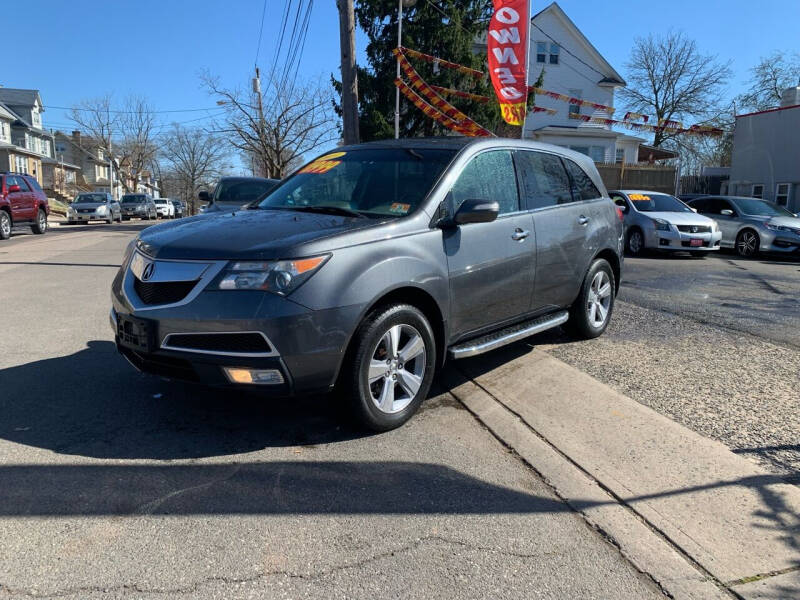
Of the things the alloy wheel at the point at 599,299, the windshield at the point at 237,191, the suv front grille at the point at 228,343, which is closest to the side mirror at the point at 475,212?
the suv front grille at the point at 228,343

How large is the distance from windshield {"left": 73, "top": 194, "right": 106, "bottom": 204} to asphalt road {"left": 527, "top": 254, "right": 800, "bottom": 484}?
2841 centimetres

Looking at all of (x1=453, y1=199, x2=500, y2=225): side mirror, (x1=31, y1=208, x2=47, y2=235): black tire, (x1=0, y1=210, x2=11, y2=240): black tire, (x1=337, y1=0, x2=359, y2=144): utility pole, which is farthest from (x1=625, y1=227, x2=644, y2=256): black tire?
(x1=31, y1=208, x2=47, y2=235): black tire

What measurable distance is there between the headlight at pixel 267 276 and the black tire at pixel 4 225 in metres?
16.9

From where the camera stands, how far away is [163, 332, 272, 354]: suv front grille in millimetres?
3293

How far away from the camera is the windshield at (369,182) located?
431 centimetres

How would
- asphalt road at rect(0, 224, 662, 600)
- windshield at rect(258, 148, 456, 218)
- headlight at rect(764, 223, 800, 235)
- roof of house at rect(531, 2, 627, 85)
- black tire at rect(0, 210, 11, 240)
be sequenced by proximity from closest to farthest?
asphalt road at rect(0, 224, 662, 600), windshield at rect(258, 148, 456, 218), headlight at rect(764, 223, 800, 235), black tire at rect(0, 210, 11, 240), roof of house at rect(531, 2, 627, 85)

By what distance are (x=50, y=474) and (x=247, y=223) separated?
179 centimetres

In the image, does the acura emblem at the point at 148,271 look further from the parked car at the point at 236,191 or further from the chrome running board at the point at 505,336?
the parked car at the point at 236,191

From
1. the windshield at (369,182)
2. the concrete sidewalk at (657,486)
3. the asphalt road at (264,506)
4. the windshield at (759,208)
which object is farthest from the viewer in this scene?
the windshield at (759,208)

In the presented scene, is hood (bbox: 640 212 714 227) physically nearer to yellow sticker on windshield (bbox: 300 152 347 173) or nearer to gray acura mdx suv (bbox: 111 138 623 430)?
gray acura mdx suv (bbox: 111 138 623 430)

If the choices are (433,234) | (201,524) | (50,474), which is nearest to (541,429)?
(433,234)

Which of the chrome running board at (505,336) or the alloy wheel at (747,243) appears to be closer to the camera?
the chrome running board at (505,336)

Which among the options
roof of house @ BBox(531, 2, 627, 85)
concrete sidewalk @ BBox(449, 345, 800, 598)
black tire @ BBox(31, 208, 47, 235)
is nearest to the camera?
concrete sidewalk @ BBox(449, 345, 800, 598)

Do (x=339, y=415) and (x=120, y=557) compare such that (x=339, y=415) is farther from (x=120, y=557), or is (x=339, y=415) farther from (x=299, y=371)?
(x=120, y=557)
